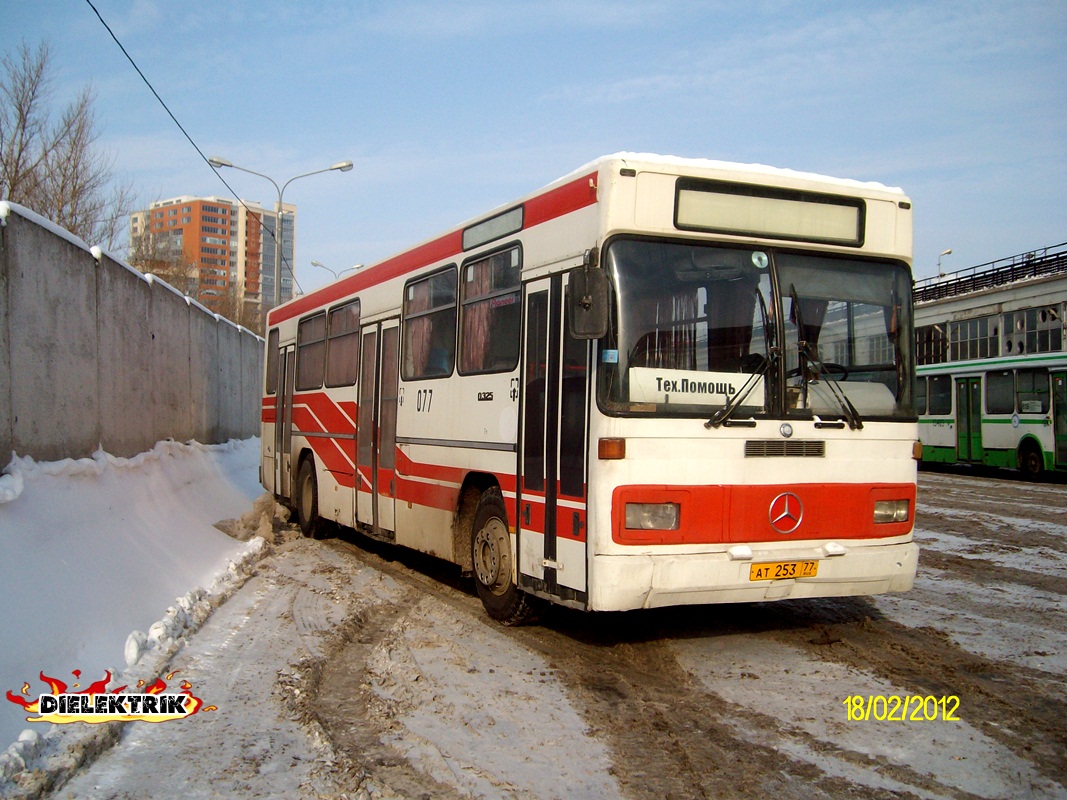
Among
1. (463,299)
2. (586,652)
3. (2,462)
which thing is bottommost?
(586,652)

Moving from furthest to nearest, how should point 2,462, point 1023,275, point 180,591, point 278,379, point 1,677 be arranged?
1. point 1023,275
2. point 278,379
3. point 180,591
4. point 2,462
5. point 1,677

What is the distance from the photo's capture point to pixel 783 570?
6.20m

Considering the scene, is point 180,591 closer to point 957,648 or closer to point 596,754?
point 596,754

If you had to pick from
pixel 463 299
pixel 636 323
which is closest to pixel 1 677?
pixel 636 323

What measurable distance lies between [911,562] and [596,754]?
3.18 metres

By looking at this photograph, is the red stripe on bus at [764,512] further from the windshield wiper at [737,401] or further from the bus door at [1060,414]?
the bus door at [1060,414]

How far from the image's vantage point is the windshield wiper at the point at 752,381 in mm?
6082

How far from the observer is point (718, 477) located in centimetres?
607

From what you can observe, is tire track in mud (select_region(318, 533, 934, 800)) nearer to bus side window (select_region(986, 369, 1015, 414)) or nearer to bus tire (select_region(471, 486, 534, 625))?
bus tire (select_region(471, 486, 534, 625))

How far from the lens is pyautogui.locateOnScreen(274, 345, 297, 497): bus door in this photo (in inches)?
557

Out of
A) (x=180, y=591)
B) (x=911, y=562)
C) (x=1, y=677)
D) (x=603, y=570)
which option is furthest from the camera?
(x=180, y=591)

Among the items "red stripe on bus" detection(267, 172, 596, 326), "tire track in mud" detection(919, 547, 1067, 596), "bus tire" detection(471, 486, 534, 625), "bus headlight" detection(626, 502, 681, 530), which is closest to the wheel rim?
"bus tire" detection(471, 486, 534, 625)

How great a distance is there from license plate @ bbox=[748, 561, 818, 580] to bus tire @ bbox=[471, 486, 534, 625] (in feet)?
6.21

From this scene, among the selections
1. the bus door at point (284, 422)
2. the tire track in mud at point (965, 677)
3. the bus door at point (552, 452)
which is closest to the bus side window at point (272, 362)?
the bus door at point (284, 422)
